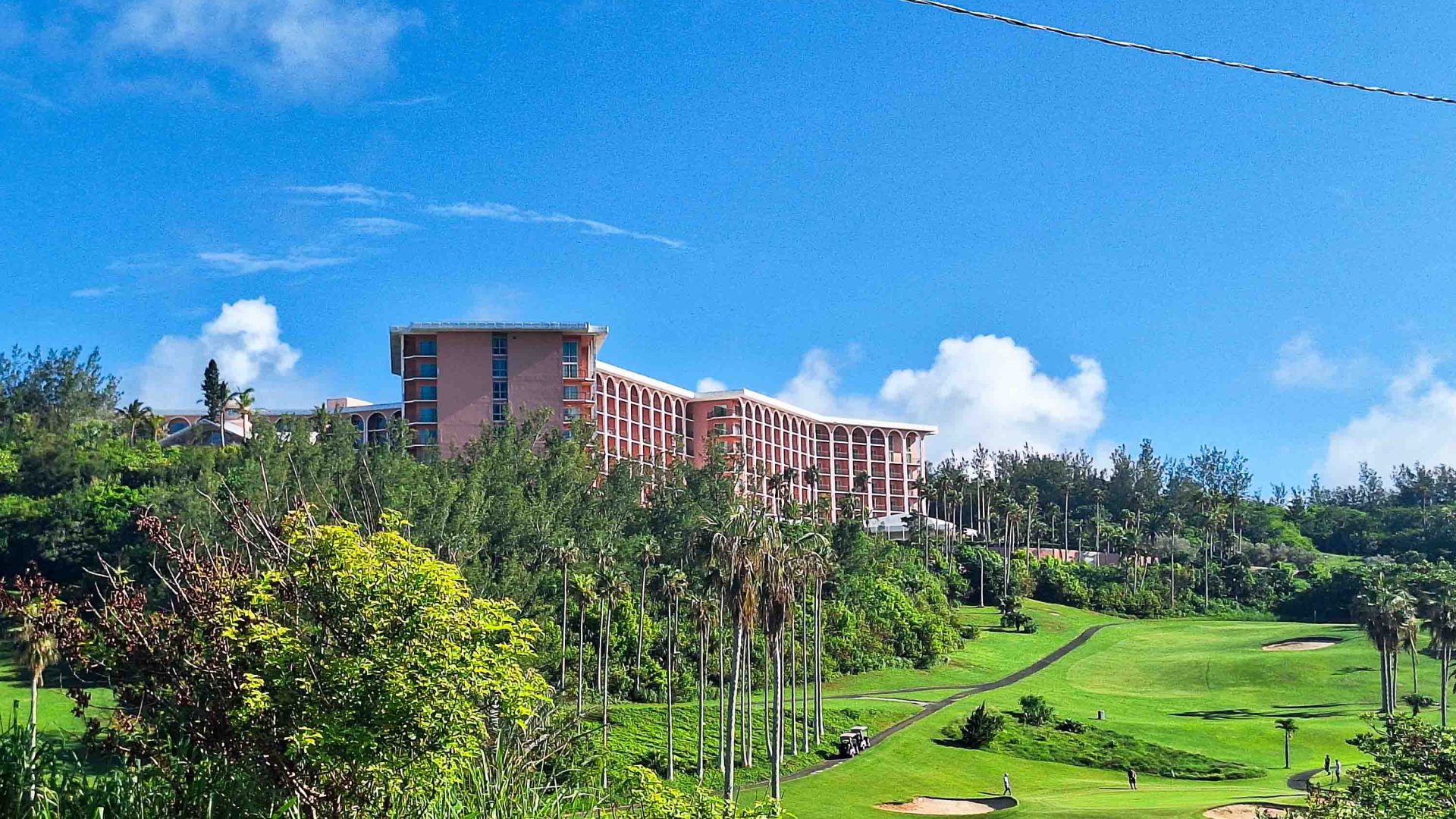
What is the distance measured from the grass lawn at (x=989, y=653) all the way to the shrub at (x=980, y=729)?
14125mm

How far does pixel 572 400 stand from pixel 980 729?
55406 millimetres

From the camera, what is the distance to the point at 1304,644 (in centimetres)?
10312

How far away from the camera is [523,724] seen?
16.4 m

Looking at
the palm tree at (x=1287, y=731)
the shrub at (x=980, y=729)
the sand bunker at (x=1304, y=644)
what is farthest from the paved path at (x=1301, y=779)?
the sand bunker at (x=1304, y=644)

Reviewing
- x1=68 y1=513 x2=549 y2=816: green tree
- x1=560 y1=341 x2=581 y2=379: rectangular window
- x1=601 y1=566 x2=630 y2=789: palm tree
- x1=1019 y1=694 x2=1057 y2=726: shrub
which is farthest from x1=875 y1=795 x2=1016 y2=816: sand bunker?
x1=560 y1=341 x2=581 y2=379: rectangular window

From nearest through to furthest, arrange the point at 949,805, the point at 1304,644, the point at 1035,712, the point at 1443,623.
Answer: the point at 949,805
the point at 1035,712
the point at 1443,623
the point at 1304,644

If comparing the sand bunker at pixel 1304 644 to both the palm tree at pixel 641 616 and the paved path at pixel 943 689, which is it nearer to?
the paved path at pixel 943 689

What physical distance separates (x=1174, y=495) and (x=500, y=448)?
368ft

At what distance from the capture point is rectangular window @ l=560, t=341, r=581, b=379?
110812 mm

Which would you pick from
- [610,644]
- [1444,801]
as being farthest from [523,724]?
[610,644]

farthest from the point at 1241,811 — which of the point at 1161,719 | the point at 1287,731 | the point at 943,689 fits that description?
the point at 943,689

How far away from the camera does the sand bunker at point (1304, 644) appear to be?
10112 centimetres

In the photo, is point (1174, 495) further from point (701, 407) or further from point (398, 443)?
point (398, 443)

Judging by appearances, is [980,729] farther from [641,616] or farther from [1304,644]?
[1304,644]
